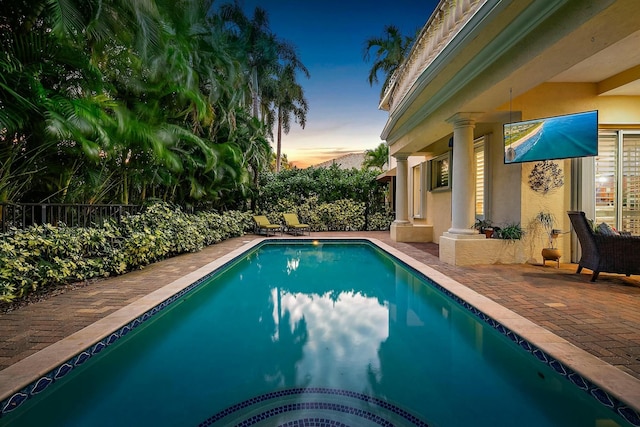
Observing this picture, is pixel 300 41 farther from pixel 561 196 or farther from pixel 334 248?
pixel 561 196

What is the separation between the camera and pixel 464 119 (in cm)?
673

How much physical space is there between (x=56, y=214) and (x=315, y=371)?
5.37 meters

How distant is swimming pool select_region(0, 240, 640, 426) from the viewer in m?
2.39

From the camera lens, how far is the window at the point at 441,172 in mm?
10077

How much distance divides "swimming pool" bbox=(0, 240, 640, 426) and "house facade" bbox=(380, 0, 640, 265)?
10.9 ft

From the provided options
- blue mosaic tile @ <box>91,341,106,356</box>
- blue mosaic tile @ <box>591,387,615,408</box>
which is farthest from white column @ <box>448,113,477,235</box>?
blue mosaic tile @ <box>91,341,106,356</box>

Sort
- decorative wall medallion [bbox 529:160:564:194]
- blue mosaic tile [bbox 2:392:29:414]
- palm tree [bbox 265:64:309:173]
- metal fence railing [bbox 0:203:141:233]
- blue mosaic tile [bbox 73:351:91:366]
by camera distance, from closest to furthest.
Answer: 1. blue mosaic tile [bbox 2:392:29:414]
2. blue mosaic tile [bbox 73:351:91:366]
3. metal fence railing [bbox 0:203:141:233]
4. decorative wall medallion [bbox 529:160:564:194]
5. palm tree [bbox 265:64:309:173]

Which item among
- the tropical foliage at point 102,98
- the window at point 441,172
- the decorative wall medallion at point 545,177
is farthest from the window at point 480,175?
the tropical foliage at point 102,98

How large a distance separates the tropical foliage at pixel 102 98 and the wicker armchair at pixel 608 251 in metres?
7.86

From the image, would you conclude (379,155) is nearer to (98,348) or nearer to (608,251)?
(608,251)

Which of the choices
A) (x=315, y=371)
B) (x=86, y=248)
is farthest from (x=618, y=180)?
(x=86, y=248)

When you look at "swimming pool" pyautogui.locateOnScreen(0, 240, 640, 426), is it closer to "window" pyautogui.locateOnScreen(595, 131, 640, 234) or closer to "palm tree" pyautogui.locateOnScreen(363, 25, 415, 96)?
"window" pyautogui.locateOnScreen(595, 131, 640, 234)

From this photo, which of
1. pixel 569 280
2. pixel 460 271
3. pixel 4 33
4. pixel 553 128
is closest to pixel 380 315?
pixel 460 271

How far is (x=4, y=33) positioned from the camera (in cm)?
455
